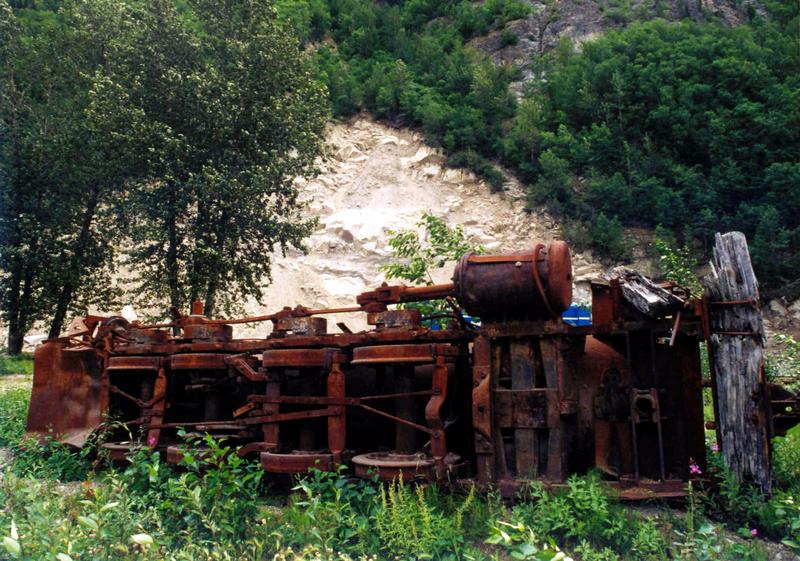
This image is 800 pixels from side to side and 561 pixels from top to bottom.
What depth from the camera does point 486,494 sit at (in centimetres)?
571

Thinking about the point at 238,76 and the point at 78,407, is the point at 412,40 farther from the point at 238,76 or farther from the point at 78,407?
the point at 78,407

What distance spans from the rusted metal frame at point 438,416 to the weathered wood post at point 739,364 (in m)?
2.12

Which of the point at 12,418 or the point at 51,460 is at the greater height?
the point at 12,418

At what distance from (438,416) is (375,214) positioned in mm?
26625

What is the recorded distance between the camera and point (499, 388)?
596 centimetres

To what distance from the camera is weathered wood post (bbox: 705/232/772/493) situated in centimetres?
544

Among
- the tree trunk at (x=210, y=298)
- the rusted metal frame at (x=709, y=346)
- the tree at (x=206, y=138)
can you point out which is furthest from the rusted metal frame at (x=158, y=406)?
the tree trunk at (x=210, y=298)

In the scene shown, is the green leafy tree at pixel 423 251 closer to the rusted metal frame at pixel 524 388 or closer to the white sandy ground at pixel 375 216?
the rusted metal frame at pixel 524 388

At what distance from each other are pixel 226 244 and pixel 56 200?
7.74 m

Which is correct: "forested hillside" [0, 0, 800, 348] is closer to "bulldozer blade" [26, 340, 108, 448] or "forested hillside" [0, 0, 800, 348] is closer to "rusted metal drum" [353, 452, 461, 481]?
"bulldozer blade" [26, 340, 108, 448]

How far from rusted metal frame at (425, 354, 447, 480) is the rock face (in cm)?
2124

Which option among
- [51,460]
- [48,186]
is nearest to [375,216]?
[48,186]

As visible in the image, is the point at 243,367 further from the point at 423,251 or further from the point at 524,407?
the point at 423,251

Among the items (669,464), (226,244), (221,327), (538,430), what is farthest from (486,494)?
(226,244)
